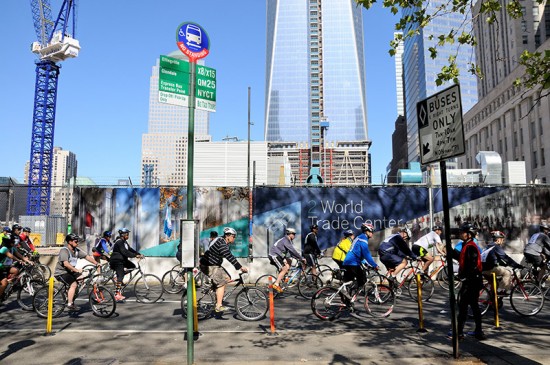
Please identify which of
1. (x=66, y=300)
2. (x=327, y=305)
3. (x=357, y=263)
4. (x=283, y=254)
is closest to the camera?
(x=327, y=305)

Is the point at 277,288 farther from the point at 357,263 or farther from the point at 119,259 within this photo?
the point at 119,259

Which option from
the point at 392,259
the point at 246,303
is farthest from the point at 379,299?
the point at 246,303

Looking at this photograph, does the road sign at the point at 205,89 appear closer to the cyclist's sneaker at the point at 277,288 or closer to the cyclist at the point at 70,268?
the cyclist at the point at 70,268

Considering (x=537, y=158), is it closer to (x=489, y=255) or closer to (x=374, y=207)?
(x=374, y=207)

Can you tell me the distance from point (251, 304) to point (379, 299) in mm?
2833

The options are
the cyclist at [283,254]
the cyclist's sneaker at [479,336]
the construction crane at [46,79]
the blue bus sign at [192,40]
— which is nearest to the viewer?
the blue bus sign at [192,40]

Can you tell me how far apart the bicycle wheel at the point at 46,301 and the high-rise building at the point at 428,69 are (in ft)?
445

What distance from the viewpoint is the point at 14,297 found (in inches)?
471

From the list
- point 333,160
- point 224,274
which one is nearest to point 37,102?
point 224,274

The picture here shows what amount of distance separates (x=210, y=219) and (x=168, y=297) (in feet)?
13.1

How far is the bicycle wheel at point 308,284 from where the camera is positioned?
12.3 meters

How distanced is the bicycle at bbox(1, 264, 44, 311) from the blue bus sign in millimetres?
7654

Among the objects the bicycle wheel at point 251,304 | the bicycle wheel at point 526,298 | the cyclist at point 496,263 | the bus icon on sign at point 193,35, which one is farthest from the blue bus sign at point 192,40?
the bicycle wheel at point 526,298

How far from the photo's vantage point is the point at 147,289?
1149 centimetres
